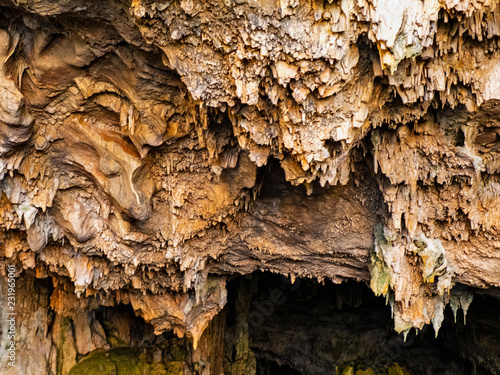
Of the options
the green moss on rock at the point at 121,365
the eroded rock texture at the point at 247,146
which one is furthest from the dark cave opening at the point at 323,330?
the eroded rock texture at the point at 247,146

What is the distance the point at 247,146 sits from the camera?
4.32 metres

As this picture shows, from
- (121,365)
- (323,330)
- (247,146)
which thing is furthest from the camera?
(323,330)

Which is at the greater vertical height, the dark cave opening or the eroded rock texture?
the eroded rock texture

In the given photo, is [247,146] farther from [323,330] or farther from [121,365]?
[323,330]

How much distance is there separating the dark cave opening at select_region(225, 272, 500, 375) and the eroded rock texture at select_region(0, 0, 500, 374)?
3.08 metres

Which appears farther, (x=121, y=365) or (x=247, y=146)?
(x=121, y=365)

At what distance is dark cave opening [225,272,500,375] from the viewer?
9.37m

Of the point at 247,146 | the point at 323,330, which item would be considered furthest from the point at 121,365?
the point at 247,146

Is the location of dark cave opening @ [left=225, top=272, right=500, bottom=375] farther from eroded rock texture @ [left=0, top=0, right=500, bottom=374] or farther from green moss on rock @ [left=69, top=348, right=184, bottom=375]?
eroded rock texture @ [left=0, top=0, right=500, bottom=374]

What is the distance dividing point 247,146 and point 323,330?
21.7ft

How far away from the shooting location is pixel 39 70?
14.1ft

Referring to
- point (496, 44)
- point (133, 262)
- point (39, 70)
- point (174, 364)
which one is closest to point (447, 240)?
point (496, 44)

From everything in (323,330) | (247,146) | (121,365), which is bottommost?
(121,365)

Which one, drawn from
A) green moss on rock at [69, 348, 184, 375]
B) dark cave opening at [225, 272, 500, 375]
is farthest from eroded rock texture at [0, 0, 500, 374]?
dark cave opening at [225, 272, 500, 375]
